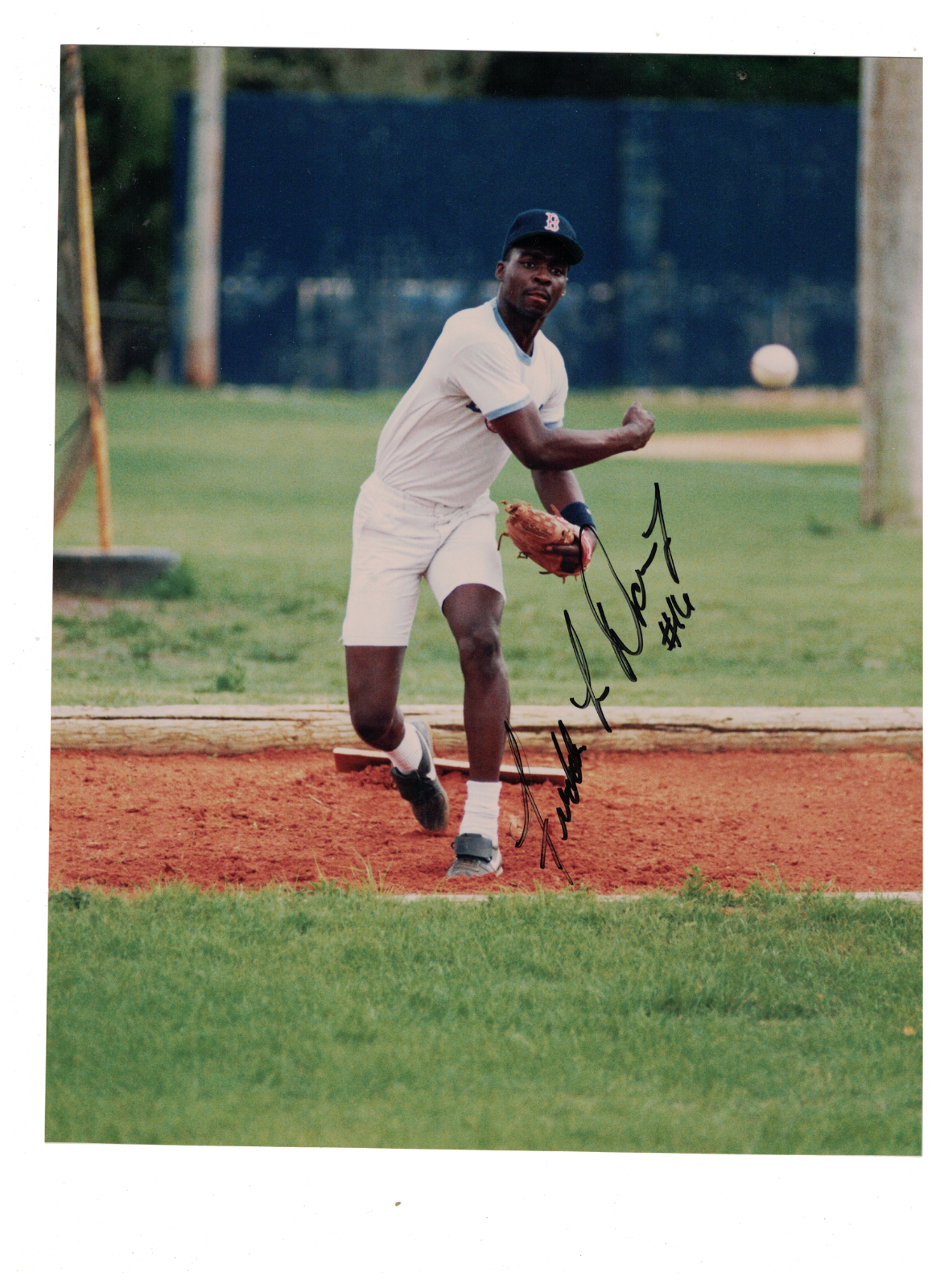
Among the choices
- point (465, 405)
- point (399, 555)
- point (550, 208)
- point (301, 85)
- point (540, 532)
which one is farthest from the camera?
point (301, 85)

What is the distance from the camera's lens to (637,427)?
4910mm

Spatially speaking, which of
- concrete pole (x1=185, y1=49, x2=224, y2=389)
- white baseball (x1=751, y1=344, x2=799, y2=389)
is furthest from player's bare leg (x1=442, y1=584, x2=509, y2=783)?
concrete pole (x1=185, y1=49, x2=224, y2=389)

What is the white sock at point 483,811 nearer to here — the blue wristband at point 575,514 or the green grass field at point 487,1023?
the green grass field at point 487,1023

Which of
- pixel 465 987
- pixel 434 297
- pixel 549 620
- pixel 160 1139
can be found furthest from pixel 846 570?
pixel 434 297

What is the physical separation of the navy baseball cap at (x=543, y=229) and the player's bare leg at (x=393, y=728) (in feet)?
5.26

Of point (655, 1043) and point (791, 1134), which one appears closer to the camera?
point (791, 1134)

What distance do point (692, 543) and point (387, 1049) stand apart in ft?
33.8

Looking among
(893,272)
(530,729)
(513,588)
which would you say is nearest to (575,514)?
(530,729)

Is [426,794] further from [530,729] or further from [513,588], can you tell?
[513,588]

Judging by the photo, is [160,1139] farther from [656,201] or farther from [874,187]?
[656,201]

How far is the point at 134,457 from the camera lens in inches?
692

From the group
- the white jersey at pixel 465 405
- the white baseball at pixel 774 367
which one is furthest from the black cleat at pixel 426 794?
the white baseball at pixel 774 367

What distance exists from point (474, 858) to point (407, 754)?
64 centimetres

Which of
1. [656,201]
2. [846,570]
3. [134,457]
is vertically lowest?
[846,570]
